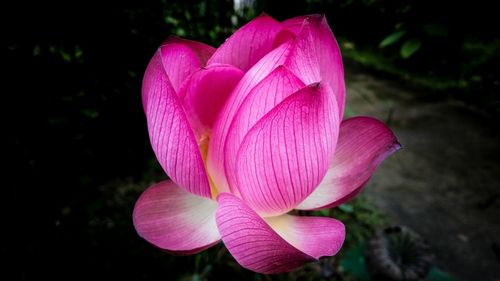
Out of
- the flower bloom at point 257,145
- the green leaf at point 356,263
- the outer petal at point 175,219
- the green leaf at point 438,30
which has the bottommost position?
the green leaf at point 356,263

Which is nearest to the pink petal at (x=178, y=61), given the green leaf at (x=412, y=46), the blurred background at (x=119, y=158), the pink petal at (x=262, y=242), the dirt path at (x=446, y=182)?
the pink petal at (x=262, y=242)

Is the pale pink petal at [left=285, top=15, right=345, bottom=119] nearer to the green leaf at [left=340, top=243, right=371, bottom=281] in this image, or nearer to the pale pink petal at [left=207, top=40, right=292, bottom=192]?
the pale pink petal at [left=207, top=40, right=292, bottom=192]

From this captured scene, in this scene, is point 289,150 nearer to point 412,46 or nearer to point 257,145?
point 257,145

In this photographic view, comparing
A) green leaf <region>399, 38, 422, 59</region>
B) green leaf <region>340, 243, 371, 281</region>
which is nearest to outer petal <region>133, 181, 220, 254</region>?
green leaf <region>399, 38, 422, 59</region>

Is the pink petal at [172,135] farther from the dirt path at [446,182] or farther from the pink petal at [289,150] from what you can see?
the dirt path at [446,182]

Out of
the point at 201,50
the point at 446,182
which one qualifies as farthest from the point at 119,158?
the point at 446,182

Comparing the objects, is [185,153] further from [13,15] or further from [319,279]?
[319,279]

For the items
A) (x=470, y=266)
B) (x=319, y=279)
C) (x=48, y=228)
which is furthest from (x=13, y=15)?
(x=470, y=266)
